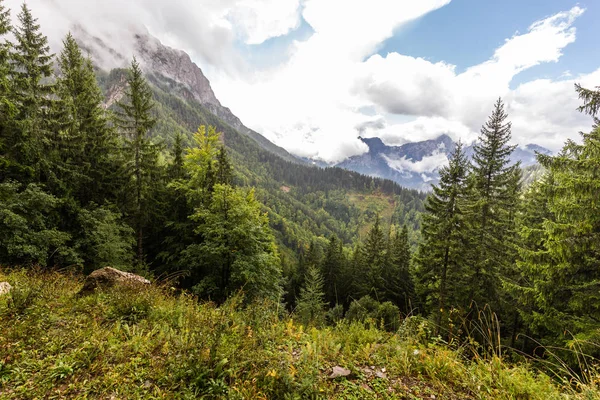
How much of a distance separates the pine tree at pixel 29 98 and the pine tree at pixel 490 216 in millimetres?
25953

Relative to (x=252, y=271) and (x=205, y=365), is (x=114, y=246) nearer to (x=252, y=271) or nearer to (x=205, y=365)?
(x=252, y=271)

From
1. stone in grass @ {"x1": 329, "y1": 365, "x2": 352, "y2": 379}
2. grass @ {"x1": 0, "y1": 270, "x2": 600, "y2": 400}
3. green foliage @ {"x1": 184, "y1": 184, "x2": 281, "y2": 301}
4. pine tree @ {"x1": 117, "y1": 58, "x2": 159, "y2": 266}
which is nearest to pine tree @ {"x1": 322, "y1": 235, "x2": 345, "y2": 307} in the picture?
green foliage @ {"x1": 184, "y1": 184, "x2": 281, "y2": 301}

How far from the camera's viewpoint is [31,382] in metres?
3.20

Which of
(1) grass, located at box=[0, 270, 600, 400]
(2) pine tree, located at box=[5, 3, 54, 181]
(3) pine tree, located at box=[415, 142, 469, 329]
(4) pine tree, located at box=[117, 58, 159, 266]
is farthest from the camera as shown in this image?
(4) pine tree, located at box=[117, 58, 159, 266]

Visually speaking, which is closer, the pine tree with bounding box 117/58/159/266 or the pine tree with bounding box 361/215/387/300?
the pine tree with bounding box 117/58/159/266

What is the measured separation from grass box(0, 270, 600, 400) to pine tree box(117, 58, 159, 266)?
15.3 m

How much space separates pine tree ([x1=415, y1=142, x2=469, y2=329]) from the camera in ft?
50.7

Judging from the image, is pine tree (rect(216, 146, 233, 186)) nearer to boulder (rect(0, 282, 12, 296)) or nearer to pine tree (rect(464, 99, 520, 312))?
boulder (rect(0, 282, 12, 296))

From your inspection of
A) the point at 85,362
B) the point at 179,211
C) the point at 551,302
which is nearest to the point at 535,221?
the point at 551,302

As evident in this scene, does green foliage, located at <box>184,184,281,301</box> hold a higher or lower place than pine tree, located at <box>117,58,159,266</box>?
lower

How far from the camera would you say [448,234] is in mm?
15891

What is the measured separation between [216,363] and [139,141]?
19046 millimetres

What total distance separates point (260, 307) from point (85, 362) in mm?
2716

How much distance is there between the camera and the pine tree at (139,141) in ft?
58.3
